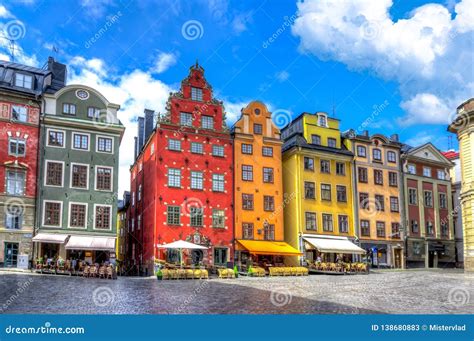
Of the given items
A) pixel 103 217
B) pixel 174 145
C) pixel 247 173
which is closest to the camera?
pixel 103 217

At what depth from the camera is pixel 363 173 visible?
5206 centimetres

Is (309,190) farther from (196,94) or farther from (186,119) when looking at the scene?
(196,94)

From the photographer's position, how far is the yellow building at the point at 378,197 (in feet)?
167

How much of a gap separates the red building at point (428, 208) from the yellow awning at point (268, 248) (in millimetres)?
14788

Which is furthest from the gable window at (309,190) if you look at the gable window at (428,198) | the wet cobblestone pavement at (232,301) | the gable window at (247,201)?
the wet cobblestone pavement at (232,301)

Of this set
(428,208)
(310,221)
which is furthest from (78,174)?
(428,208)

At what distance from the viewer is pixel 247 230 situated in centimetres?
4525

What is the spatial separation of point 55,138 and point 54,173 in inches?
106

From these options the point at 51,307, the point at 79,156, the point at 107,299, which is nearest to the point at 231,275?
the point at 79,156

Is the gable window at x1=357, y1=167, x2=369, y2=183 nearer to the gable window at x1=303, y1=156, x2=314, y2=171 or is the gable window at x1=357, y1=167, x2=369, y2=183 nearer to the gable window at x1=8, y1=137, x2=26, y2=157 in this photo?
the gable window at x1=303, y1=156, x2=314, y2=171

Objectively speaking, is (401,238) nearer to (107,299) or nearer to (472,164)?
(472,164)

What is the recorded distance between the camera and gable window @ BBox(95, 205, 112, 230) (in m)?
40.4

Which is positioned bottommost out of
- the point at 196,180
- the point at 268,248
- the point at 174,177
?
the point at 268,248

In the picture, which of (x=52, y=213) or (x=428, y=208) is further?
(x=428, y=208)
